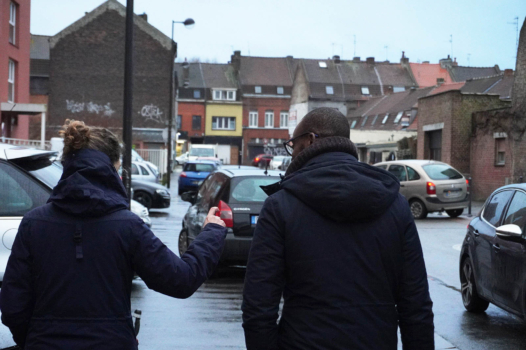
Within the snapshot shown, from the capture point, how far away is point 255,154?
Answer: 76750 millimetres

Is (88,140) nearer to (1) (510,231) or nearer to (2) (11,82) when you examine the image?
(1) (510,231)

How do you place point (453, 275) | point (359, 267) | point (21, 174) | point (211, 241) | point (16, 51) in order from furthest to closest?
point (16, 51)
point (453, 275)
point (21, 174)
point (211, 241)
point (359, 267)

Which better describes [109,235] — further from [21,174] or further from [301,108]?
[301,108]

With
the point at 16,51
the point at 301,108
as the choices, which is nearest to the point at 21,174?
the point at 16,51

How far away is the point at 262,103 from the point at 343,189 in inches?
2965

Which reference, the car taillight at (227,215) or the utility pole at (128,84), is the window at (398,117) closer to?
the utility pole at (128,84)

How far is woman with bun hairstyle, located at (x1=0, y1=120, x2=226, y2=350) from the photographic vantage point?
2846mm

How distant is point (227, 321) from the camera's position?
770 cm

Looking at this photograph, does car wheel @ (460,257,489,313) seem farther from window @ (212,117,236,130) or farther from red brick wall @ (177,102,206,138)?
red brick wall @ (177,102,206,138)

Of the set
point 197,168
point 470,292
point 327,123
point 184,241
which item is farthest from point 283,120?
point 327,123

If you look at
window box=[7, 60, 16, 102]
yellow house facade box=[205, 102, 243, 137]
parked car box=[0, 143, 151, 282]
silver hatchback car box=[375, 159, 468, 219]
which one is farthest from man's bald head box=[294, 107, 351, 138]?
yellow house facade box=[205, 102, 243, 137]

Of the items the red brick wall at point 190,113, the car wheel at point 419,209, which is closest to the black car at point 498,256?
the car wheel at point 419,209

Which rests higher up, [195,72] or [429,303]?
[195,72]

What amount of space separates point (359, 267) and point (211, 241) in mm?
728
